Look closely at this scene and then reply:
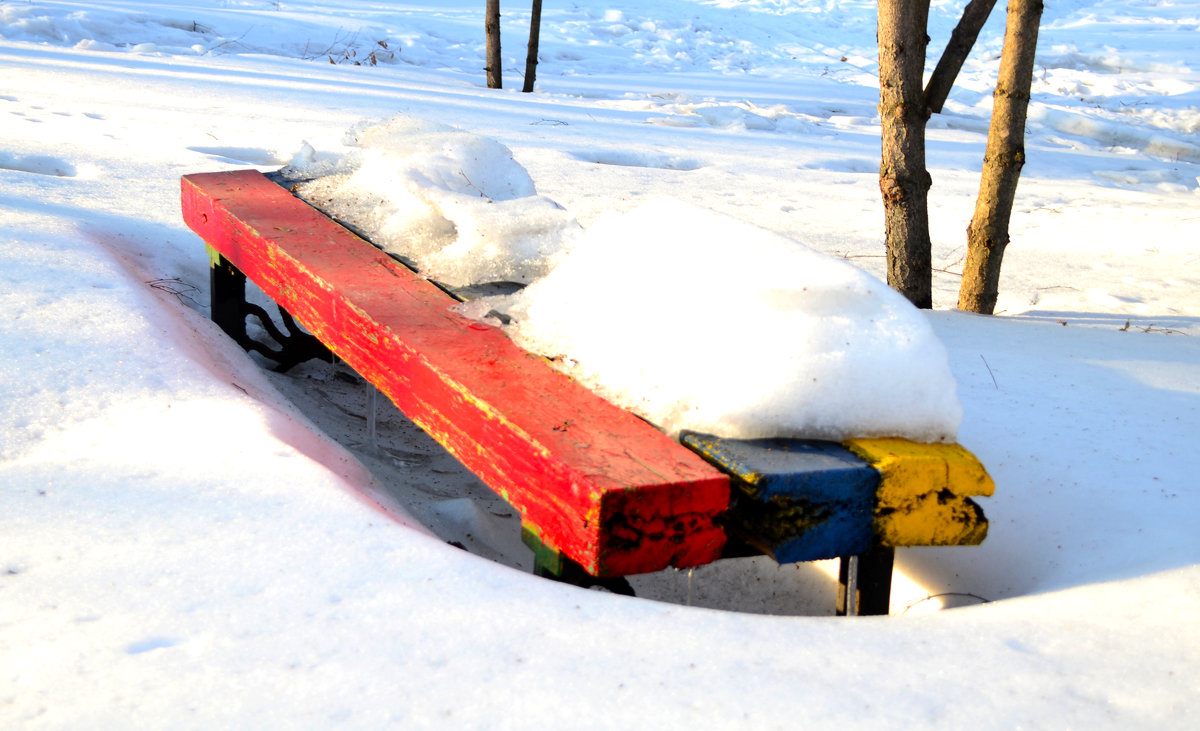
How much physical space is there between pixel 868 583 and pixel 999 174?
2.44 m

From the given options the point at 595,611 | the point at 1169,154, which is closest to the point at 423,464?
the point at 595,611

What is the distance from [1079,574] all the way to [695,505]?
74cm

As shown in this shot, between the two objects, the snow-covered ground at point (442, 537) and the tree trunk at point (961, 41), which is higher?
the tree trunk at point (961, 41)

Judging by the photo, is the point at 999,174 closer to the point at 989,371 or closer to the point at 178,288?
the point at 989,371

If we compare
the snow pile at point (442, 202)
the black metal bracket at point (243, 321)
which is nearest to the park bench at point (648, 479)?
the snow pile at point (442, 202)

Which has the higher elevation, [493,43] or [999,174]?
[493,43]

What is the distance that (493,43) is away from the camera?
940 cm

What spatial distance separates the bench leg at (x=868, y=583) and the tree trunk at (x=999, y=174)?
2.28 meters

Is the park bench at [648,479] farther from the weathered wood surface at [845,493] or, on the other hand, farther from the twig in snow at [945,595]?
the twig in snow at [945,595]

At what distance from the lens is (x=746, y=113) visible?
27.4ft

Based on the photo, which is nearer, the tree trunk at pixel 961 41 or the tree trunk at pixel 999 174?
the tree trunk at pixel 999 174

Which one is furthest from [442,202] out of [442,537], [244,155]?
[244,155]

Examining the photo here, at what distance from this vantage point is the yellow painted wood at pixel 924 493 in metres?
1.39

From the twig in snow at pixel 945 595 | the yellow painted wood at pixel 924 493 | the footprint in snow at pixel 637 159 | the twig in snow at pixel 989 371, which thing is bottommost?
the twig in snow at pixel 945 595
